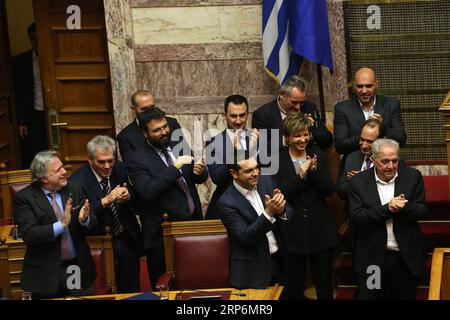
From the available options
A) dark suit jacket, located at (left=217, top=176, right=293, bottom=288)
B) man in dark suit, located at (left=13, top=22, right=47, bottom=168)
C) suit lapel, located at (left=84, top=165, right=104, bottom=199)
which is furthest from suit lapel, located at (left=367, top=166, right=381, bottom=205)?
man in dark suit, located at (left=13, top=22, right=47, bottom=168)

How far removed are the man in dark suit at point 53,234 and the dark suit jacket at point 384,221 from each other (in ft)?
6.01

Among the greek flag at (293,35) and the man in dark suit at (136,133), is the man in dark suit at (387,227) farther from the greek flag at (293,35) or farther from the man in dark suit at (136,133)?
the greek flag at (293,35)

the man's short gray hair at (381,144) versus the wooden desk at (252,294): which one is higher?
the man's short gray hair at (381,144)

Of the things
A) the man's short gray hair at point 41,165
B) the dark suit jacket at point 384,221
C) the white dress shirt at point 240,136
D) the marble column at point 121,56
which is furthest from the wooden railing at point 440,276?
the marble column at point 121,56

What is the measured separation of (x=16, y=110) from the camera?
10.7m

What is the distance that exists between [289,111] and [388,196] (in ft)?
4.36

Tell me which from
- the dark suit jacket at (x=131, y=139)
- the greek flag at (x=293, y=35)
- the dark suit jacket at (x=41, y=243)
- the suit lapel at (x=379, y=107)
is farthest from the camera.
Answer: the greek flag at (x=293, y=35)

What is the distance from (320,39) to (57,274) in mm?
3281

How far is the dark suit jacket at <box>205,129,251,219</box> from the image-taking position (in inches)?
307

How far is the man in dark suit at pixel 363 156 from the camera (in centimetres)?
762

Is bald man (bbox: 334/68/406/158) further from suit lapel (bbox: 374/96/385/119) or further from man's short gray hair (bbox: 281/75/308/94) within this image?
man's short gray hair (bbox: 281/75/308/94)

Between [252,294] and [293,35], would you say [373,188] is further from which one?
[293,35]

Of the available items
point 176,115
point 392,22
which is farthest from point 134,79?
point 392,22

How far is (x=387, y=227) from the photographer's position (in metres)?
Answer: 7.26
